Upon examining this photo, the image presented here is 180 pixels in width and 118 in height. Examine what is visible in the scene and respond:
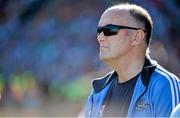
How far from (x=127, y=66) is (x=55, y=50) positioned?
4977mm

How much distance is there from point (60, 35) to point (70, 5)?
1.68 ft

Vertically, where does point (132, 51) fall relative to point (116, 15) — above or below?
below

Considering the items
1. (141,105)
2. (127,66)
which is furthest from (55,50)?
(141,105)

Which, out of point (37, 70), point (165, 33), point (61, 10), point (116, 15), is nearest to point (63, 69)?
point (37, 70)

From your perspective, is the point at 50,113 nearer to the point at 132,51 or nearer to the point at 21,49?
the point at 21,49

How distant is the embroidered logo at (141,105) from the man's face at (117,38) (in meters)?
0.41

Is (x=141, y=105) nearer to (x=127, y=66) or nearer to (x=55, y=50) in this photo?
(x=127, y=66)

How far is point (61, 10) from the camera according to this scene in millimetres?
9258

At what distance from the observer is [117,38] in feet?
Answer: 13.2

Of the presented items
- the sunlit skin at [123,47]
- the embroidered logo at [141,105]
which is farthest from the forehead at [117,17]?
the embroidered logo at [141,105]

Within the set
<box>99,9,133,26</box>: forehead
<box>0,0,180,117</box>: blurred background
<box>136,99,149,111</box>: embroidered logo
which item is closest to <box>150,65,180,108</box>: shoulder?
→ <box>136,99,149,111</box>: embroidered logo

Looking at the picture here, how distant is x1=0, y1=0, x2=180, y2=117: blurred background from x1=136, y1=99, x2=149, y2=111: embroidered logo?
4.72 meters

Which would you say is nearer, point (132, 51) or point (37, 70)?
point (132, 51)

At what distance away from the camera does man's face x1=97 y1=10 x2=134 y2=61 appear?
3.95 meters
